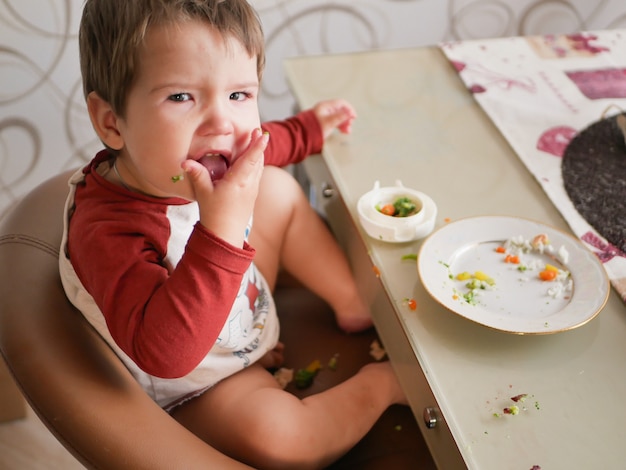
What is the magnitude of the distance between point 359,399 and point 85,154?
3.13ft

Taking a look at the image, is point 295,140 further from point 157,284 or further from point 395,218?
point 157,284

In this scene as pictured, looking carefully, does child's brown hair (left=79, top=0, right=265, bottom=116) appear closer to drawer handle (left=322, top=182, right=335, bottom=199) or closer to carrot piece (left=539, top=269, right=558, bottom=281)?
drawer handle (left=322, top=182, right=335, bottom=199)

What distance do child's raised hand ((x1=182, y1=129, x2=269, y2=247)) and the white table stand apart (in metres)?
0.19

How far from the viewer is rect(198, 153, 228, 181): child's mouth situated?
2.56ft

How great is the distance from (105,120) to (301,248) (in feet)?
1.24

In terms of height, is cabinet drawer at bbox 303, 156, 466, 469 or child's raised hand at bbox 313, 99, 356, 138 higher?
child's raised hand at bbox 313, 99, 356, 138

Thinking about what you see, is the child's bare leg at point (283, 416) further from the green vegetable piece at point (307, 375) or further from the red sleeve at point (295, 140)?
the red sleeve at point (295, 140)

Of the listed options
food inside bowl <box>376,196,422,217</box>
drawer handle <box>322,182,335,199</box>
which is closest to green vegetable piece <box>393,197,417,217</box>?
food inside bowl <box>376,196,422,217</box>

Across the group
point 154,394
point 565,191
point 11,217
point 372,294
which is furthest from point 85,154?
point 565,191

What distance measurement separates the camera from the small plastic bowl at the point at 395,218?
0.86m

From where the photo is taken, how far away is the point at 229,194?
2.44 ft

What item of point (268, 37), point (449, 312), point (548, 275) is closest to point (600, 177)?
point (548, 275)

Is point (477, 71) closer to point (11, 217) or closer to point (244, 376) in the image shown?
point (244, 376)

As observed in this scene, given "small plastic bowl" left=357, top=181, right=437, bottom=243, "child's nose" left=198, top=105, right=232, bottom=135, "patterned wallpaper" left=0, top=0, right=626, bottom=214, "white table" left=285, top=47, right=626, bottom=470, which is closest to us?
"white table" left=285, top=47, right=626, bottom=470
